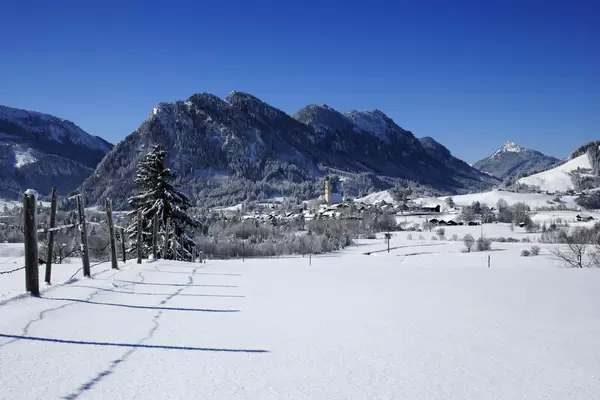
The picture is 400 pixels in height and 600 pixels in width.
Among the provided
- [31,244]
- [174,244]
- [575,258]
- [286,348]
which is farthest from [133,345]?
[575,258]

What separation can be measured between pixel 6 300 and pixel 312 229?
109172 millimetres

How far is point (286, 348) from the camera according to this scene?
4504mm

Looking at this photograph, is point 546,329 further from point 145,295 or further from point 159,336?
point 145,295

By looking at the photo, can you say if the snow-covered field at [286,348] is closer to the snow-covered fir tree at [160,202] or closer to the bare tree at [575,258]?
the snow-covered fir tree at [160,202]

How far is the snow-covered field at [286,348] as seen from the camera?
11.0 ft

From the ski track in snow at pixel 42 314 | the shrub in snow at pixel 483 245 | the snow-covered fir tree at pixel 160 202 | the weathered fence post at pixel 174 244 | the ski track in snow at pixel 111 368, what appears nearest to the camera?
the ski track in snow at pixel 111 368

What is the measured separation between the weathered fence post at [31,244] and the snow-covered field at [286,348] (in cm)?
30

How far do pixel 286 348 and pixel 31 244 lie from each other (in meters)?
5.12

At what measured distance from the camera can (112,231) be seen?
14.0 metres

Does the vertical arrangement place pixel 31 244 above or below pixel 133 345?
above

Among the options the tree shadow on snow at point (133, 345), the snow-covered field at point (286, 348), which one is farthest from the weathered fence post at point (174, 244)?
the tree shadow on snow at point (133, 345)

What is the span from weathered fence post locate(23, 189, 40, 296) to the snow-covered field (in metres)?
0.30

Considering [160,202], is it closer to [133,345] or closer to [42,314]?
[42,314]

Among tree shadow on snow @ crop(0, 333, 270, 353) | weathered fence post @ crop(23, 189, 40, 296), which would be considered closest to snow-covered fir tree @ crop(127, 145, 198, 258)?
weathered fence post @ crop(23, 189, 40, 296)
